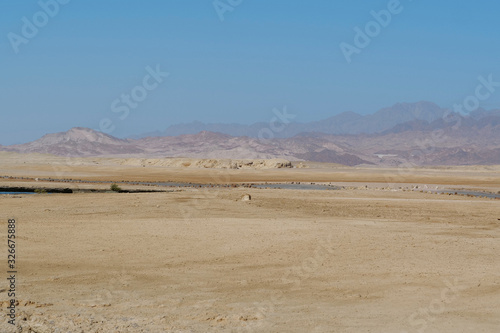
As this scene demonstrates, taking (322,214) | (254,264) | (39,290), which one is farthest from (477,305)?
(322,214)

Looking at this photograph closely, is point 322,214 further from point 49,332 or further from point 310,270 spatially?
point 49,332

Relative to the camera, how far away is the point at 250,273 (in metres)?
12.2

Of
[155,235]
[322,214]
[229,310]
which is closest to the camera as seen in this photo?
[229,310]

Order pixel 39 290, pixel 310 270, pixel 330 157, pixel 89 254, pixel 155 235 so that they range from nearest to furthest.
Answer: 1. pixel 39 290
2. pixel 310 270
3. pixel 89 254
4. pixel 155 235
5. pixel 330 157

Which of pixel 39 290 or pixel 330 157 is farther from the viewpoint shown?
pixel 330 157

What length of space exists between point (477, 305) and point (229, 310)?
3.94m

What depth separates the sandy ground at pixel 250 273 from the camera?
30.1 ft

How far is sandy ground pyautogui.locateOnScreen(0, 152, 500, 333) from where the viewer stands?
917 cm

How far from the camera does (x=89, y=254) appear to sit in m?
13.6

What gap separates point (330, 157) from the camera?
194875mm

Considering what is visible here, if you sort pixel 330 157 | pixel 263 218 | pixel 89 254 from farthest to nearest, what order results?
pixel 330 157
pixel 263 218
pixel 89 254

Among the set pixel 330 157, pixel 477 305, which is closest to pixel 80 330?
pixel 477 305

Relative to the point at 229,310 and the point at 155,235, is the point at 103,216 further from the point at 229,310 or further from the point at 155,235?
the point at 229,310

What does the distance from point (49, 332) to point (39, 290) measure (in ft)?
7.66
